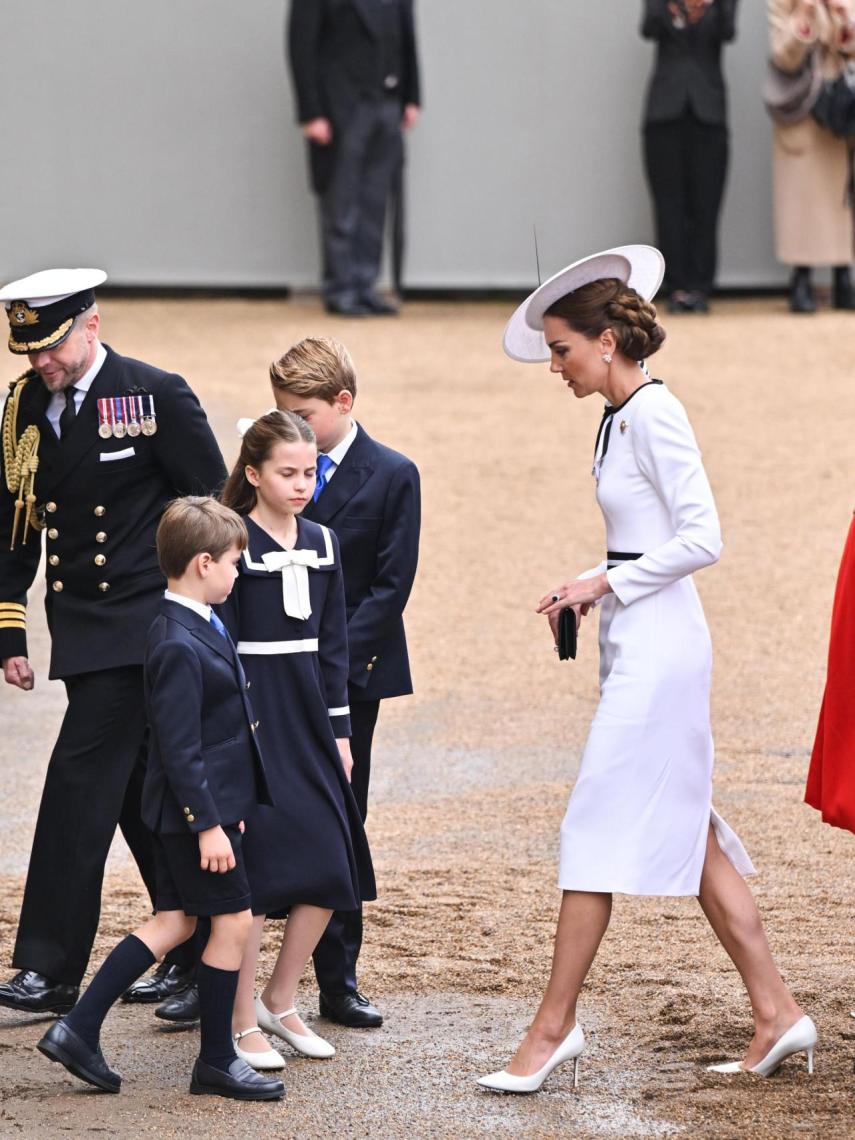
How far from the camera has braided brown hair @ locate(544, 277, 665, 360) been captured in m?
4.21

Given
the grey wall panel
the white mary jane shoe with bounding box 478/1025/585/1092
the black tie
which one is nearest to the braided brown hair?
the black tie

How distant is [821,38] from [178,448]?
968 centimetres

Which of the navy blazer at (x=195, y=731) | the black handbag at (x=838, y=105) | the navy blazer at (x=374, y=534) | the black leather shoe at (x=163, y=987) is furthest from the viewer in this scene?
the black handbag at (x=838, y=105)

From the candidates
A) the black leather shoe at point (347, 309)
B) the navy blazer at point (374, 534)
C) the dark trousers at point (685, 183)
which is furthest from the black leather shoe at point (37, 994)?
the dark trousers at point (685, 183)

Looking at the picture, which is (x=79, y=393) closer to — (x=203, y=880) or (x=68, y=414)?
(x=68, y=414)

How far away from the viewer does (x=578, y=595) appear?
4176 millimetres

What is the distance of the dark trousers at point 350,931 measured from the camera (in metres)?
4.59

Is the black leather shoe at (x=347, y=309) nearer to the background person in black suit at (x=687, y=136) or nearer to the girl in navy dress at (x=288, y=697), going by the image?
the background person in black suit at (x=687, y=136)

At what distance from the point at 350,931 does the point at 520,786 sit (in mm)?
1966

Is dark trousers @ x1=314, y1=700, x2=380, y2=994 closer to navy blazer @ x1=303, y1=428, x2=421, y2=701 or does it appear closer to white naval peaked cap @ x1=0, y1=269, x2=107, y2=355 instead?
navy blazer @ x1=303, y1=428, x2=421, y2=701

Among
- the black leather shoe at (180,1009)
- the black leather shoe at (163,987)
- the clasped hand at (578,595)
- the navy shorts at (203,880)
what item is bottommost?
the black leather shoe at (163,987)

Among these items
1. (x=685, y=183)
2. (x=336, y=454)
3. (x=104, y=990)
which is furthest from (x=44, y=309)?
(x=685, y=183)

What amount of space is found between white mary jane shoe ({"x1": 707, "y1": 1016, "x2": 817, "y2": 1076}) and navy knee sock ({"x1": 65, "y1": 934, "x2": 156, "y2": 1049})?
1.19 m

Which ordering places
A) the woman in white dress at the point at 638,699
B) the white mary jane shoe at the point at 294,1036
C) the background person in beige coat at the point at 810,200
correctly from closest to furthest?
the woman in white dress at the point at 638,699, the white mary jane shoe at the point at 294,1036, the background person in beige coat at the point at 810,200
